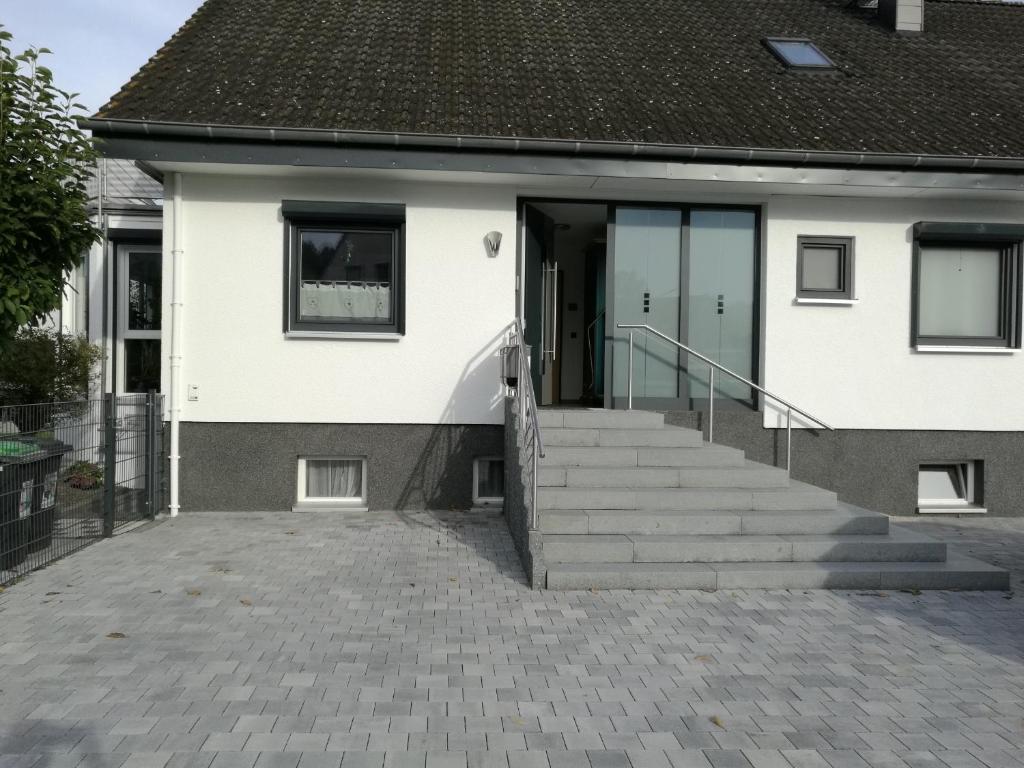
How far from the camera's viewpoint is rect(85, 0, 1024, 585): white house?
902cm

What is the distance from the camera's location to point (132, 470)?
8.40m

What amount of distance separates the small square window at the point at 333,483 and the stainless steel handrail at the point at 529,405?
7.73 feet

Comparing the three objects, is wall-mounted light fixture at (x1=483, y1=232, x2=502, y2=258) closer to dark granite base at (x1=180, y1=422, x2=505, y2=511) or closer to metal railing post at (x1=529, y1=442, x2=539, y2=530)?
dark granite base at (x1=180, y1=422, x2=505, y2=511)

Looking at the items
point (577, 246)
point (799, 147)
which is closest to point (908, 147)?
point (799, 147)

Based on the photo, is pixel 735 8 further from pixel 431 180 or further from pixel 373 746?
pixel 373 746

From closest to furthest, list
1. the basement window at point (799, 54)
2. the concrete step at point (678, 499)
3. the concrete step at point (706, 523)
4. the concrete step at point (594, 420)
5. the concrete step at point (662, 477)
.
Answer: the concrete step at point (706, 523), the concrete step at point (678, 499), the concrete step at point (662, 477), the concrete step at point (594, 420), the basement window at point (799, 54)

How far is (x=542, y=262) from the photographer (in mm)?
10367

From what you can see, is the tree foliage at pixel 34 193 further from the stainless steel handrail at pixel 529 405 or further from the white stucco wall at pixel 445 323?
the stainless steel handrail at pixel 529 405

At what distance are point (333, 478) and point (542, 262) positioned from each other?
3.76 m

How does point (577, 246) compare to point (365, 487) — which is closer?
point (365, 487)

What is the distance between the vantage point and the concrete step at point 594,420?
8680 millimetres

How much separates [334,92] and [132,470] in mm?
4923

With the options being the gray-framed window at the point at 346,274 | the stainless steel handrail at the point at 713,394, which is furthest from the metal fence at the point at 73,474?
the stainless steel handrail at the point at 713,394

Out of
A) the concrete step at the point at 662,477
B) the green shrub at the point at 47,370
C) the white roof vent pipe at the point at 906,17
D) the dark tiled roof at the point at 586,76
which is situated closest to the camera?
the concrete step at the point at 662,477
